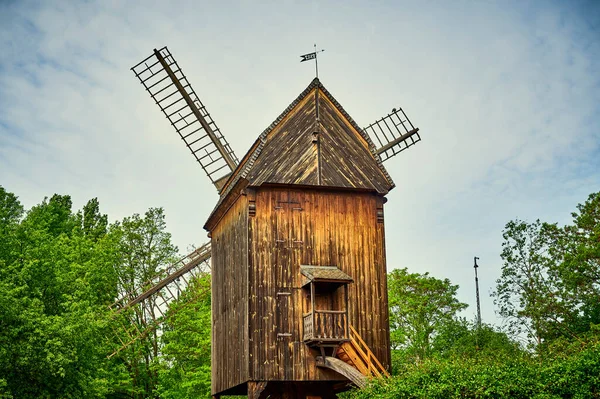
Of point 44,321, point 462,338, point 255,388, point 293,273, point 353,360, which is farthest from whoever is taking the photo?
point 462,338

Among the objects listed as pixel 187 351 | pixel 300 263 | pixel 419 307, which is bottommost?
pixel 187 351

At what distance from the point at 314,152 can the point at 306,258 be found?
316 cm

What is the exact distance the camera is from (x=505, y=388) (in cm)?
1316

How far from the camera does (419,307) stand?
49.8 metres

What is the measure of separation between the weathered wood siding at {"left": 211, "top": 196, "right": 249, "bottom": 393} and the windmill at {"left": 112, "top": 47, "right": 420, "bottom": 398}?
59 mm

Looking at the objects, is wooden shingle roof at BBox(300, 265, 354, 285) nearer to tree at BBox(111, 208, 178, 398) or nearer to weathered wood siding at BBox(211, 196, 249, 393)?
weathered wood siding at BBox(211, 196, 249, 393)

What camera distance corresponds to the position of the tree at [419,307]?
45.5 meters

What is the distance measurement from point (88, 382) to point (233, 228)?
1047cm

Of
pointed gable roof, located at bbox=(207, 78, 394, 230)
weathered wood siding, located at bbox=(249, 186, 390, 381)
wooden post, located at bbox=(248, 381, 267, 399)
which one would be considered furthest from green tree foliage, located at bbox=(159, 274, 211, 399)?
pointed gable roof, located at bbox=(207, 78, 394, 230)

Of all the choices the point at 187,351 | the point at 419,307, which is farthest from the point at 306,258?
the point at 419,307

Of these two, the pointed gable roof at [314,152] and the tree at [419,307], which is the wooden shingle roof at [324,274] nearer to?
the pointed gable roof at [314,152]

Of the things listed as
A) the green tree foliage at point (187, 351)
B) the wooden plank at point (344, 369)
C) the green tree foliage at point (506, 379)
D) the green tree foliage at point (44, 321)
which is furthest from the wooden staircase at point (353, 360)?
the green tree foliage at point (187, 351)

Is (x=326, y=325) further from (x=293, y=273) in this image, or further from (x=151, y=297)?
(x=151, y=297)

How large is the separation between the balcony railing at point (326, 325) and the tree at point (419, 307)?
2173 centimetres
